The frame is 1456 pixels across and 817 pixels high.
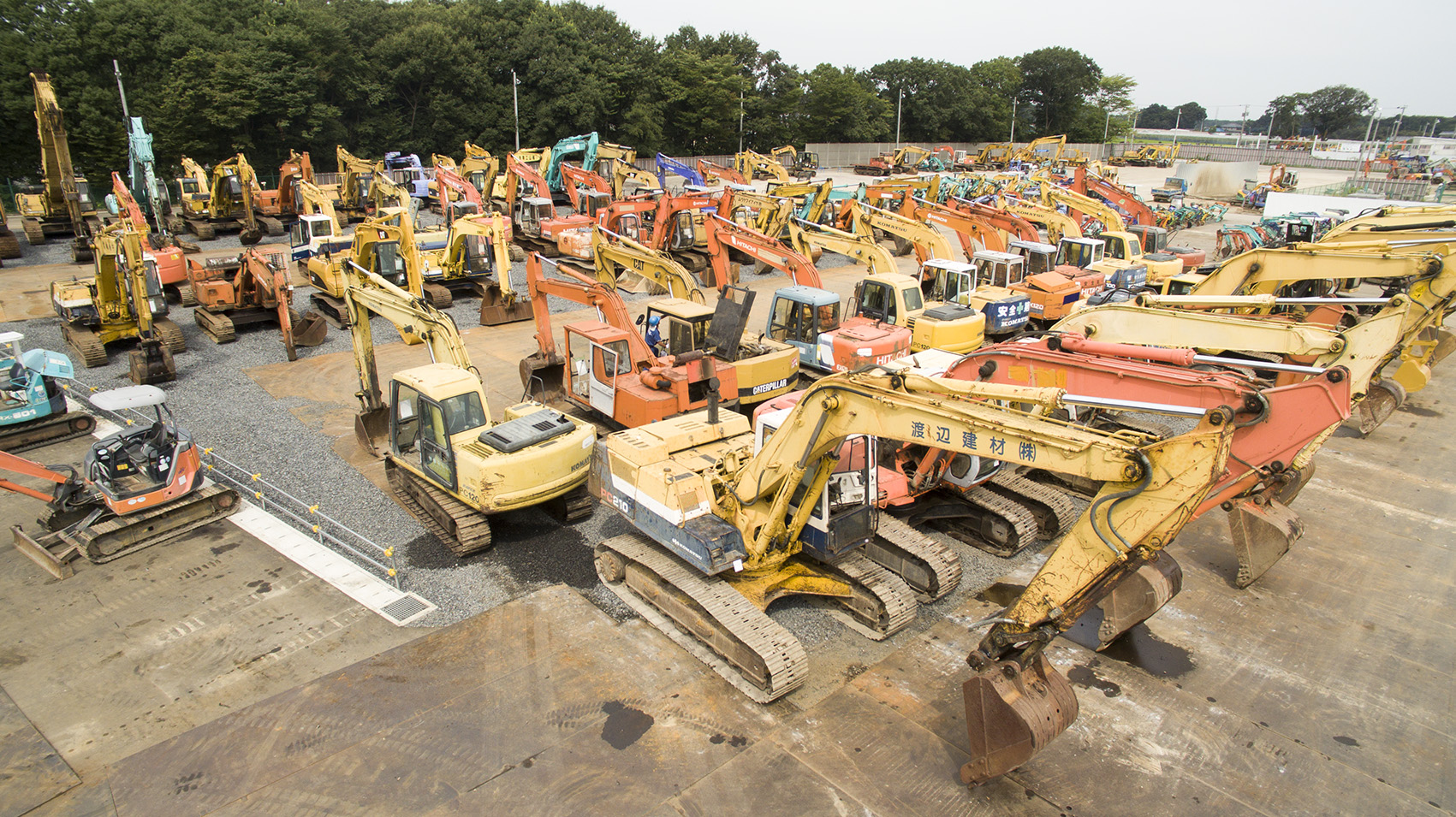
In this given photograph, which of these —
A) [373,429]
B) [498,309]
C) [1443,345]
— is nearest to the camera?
[373,429]

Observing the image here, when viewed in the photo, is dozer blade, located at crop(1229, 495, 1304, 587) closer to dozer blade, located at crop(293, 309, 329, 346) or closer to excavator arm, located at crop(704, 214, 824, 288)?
excavator arm, located at crop(704, 214, 824, 288)

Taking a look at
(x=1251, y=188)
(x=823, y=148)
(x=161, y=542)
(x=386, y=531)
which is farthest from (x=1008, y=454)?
(x=823, y=148)

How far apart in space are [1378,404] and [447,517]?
16.9 metres

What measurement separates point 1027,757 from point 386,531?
852 cm

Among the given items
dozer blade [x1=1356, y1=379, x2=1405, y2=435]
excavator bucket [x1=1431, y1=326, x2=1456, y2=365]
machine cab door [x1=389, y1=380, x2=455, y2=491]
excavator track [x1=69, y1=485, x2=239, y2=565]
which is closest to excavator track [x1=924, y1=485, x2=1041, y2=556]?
machine cab door [x1=389, y1=380, x2=455, y2=491]

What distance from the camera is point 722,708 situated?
7602 millimetres

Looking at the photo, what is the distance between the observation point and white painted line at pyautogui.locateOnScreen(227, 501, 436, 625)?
30.4ft

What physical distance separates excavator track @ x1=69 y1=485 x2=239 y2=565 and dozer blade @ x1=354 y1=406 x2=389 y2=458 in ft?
7.61

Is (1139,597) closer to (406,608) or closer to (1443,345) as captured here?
(406,608)

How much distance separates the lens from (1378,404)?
15.1 metres

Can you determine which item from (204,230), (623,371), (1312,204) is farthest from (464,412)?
(1312,204)

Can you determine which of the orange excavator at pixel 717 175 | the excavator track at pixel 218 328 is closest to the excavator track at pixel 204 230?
the excavator track at pixel 218 328

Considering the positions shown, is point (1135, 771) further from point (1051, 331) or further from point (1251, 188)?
point (1251, 188)

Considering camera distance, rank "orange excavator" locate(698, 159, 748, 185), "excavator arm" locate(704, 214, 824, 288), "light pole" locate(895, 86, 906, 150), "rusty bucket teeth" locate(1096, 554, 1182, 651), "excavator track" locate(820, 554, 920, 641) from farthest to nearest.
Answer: "light pole" locate(895, 86, 906, 150) → "orange excavator" locate(698, 159, 748, 185) → "excavator arm" locate(704, 214, 824, 288) → "excavator track" locate(820, 554, 920, 641) → "rusty bucket teeth" locate(1096, 554, 1182, 651)
